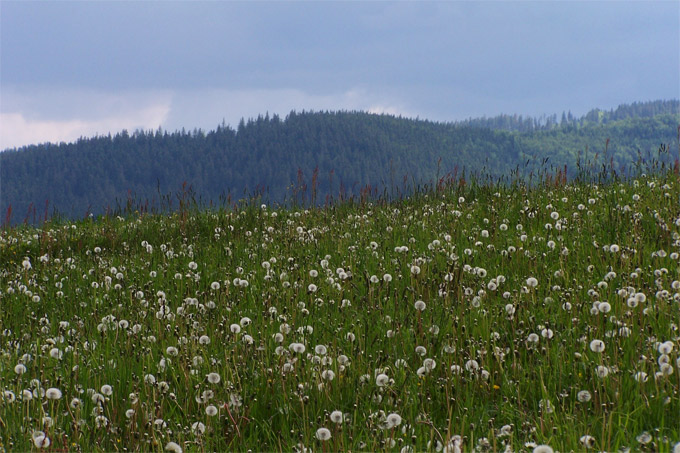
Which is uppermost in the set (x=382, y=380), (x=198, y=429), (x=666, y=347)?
(x=666, y=347)

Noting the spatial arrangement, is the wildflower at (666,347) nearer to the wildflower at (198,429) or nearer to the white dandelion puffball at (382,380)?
the white dandelion puffball at (382,380)

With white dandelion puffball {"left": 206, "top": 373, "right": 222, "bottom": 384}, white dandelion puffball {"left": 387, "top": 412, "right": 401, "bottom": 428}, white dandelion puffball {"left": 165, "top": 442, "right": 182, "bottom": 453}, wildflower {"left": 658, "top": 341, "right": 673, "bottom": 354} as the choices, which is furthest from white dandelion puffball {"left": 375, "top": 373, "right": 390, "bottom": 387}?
wildflower {"left": 658, "top": 341, "right": 673, "bottom": 354}

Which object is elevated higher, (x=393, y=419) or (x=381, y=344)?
(x=393, y=419)

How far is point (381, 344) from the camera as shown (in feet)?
12.6

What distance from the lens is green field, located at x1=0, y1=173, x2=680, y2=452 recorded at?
266cm

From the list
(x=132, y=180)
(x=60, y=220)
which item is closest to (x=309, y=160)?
→ (x=132, y=180)

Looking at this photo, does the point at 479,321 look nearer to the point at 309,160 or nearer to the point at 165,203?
the point at 165,203

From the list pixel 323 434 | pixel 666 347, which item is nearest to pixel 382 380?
pixel 323 434

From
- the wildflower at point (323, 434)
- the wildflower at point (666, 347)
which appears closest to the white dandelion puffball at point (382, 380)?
the wildflower at point (323, 434)

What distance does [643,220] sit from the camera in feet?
20.3

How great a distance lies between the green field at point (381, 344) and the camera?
2.66m

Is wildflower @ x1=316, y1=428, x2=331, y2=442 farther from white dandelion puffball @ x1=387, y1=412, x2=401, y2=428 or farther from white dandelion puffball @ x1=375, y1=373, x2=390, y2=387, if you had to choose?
white dandelion puffball @ x1=375, y1=373, x2=390, y2=387

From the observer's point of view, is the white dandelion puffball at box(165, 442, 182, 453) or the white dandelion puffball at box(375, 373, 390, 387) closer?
the white dandelion puffball at box(165, 442, 182, 453)

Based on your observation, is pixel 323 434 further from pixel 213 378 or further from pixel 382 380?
pixel 213 378
